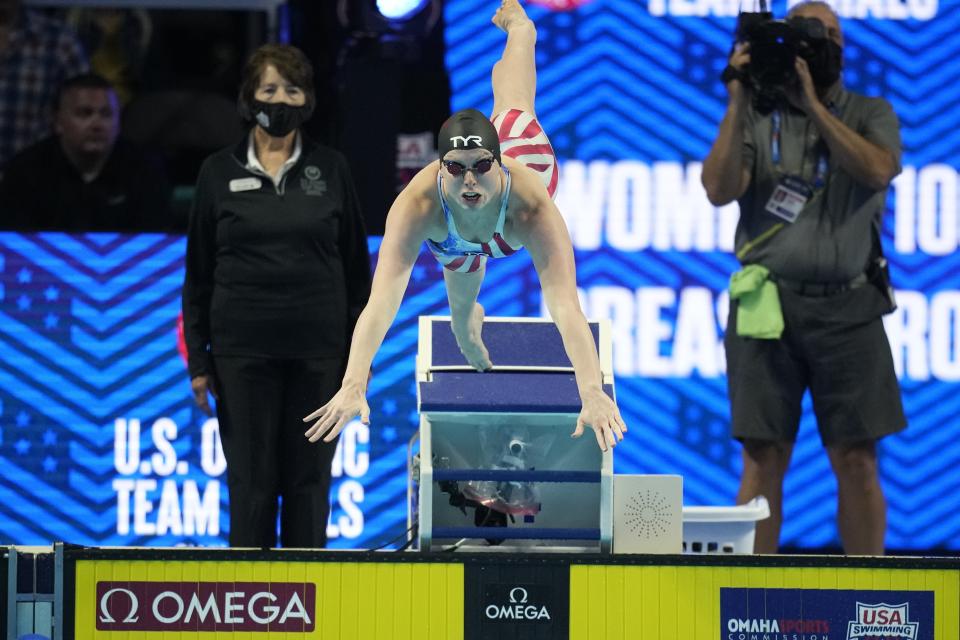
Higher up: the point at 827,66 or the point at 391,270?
the point at 827,66

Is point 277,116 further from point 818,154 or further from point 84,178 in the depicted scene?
point 818,154

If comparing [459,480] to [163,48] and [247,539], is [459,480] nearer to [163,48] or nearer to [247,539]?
[247,539]

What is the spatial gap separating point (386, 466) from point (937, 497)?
2.20 m

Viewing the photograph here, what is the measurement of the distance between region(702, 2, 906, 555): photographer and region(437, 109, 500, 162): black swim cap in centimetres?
174

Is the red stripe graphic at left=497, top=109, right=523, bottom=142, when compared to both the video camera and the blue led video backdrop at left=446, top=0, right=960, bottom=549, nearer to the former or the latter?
the video camera

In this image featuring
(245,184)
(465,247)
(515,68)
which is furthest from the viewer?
(245,184)

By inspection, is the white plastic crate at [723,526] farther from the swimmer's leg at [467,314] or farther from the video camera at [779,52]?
the video camera at [779,52]

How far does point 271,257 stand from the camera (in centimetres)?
520

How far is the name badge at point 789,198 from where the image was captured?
5.57 m

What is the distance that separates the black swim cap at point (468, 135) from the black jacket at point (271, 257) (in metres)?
1.38

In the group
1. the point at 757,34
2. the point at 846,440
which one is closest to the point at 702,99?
the point at 757,34

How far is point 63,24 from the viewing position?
7.17 m

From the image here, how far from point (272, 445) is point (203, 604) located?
1031mm

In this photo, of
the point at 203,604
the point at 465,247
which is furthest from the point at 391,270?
the point at 203,604
